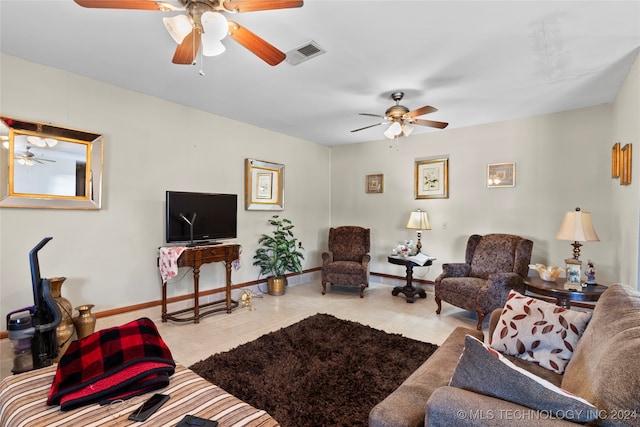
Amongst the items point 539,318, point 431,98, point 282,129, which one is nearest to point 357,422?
point 539,318

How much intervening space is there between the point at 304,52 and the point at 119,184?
7.96ft

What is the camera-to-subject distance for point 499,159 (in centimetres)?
420

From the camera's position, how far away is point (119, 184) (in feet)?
10.6

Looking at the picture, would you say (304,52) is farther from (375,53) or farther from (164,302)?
(164,302)

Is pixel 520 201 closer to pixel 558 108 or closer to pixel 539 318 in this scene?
pixel 558 108

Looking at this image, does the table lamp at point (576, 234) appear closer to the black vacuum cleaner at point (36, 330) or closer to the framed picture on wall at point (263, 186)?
the framed picture on wall at point (263, 186)

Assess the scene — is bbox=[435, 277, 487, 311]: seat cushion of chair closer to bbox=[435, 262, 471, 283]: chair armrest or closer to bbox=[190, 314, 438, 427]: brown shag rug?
bbox=[435, 262, 471, 283]: chair armrest

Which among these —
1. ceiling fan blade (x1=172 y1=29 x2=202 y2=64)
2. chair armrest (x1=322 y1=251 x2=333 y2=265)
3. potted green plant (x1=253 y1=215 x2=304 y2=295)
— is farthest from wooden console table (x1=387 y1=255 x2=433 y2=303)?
ceiling fan blade (x1=172 y1=29 x2=202 y2=64)

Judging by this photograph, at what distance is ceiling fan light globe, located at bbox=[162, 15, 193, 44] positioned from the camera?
1723mm

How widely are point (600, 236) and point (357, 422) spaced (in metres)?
3.69

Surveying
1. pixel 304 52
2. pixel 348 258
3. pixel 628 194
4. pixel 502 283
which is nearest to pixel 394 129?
pixel 304 52

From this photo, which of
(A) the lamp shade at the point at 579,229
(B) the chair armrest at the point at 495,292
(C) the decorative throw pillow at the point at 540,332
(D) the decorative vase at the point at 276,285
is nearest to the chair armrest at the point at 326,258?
(D) the decorative vase at the point at 276,285

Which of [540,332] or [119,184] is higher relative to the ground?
[119,184]

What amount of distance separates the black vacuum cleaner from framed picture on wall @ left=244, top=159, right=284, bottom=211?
2.55 m
